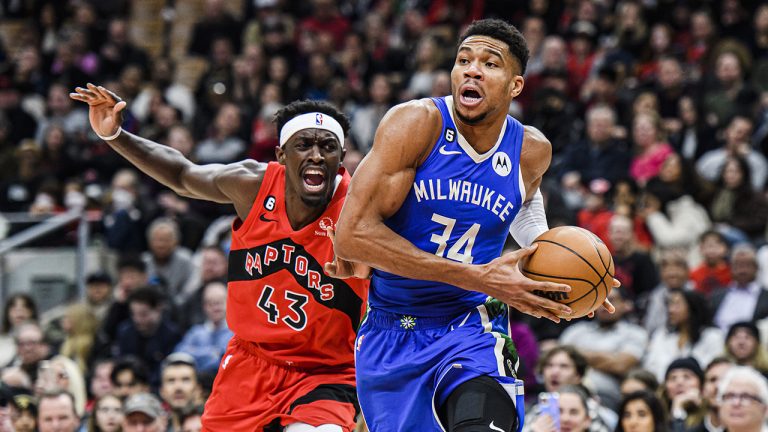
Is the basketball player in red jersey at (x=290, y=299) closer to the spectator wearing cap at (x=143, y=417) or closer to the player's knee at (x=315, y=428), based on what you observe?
the player's knee at (x=315, y=428)

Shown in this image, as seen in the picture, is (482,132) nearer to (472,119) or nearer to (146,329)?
(472,119)

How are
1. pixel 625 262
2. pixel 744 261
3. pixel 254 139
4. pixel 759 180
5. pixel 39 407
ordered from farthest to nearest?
pixel 254 139
pixel 759 180
pixel 625 262
pixel 744 261
pixel 39 407

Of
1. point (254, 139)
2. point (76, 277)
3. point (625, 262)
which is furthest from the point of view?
point (254, 139)

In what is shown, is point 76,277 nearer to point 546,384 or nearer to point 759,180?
point 546,384

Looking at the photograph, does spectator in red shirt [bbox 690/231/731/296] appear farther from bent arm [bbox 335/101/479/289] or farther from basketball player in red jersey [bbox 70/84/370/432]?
bent arm [bbox 335/101/479/289]

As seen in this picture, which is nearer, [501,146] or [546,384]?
[501,146]

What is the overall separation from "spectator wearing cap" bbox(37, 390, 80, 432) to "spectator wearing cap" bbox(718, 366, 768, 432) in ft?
15.0

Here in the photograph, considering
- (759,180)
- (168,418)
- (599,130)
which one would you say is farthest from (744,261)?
(168,418)

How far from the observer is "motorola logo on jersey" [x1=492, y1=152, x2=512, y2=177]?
17.4ft

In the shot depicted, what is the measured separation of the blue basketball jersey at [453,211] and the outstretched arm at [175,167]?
118cm

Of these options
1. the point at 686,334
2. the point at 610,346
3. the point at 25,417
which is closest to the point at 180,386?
the point at 25,417

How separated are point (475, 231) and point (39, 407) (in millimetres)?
4739

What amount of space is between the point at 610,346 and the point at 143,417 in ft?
12.3

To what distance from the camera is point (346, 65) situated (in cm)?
1522
